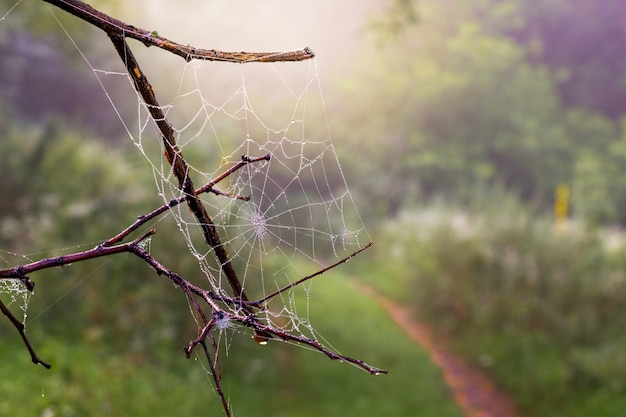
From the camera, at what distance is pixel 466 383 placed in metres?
8.12

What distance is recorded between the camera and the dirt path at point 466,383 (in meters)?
7.35

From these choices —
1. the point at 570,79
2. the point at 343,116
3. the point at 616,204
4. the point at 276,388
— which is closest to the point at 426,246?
the point at 276,388

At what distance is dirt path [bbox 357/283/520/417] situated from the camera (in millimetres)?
7348

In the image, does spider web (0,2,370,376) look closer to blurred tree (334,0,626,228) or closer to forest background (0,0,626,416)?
forest background (0,0,626,416)

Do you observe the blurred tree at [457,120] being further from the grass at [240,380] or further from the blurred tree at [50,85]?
the grass at [240,380]

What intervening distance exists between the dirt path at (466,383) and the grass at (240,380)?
236 millimetres

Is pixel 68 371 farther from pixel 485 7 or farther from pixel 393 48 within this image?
pixel 485 7

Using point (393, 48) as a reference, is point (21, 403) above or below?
below

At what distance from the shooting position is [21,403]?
4.73 meters

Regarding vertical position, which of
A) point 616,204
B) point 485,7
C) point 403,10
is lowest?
point 403,10

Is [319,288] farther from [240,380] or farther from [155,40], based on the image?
[155,40]

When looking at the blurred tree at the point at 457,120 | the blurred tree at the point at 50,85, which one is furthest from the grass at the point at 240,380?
the blurred tree at the point at 457,120

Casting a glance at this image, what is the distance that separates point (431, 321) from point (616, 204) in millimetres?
16443

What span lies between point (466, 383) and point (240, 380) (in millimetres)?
3134
